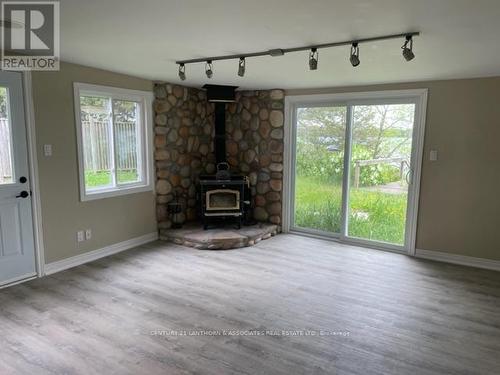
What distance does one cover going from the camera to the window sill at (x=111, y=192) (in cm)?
396

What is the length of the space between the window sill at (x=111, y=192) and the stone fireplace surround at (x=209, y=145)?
28cm

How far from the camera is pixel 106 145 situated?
4.21 metres

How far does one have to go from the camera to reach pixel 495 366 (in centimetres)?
225

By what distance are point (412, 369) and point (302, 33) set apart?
93.7 inches

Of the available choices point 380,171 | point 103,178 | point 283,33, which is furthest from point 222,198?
point 283,33

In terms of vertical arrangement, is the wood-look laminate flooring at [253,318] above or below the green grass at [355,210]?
below

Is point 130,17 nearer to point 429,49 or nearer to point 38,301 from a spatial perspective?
point 429,49

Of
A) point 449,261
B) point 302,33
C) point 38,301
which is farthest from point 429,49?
point 38,301

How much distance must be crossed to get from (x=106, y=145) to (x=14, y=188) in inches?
45.4

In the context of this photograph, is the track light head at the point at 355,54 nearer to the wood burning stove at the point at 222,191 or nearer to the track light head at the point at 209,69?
the track light head at the point at 209,69

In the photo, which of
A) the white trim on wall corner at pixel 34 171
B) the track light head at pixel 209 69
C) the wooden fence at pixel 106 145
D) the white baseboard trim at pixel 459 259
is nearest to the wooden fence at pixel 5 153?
the white trim on wall corner at pixel 34 171

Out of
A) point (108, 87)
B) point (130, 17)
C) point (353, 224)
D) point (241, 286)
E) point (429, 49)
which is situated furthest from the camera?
point (353, 224)

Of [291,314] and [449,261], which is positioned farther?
[449,261]

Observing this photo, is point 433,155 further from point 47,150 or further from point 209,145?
point 47,150
